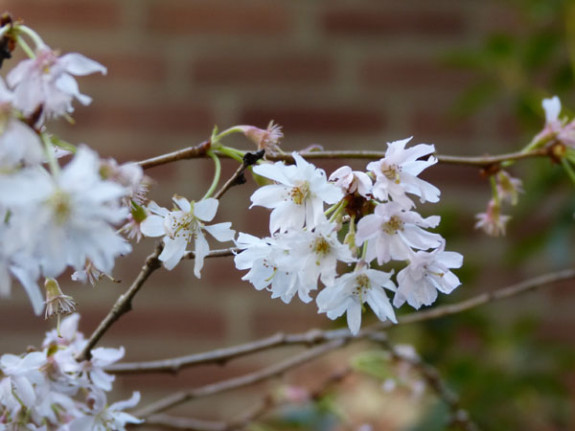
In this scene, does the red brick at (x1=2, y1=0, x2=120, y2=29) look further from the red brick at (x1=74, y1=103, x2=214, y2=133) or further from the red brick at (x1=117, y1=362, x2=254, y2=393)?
the red brick at (x1=117, y1=362, x2=254, y2=393)

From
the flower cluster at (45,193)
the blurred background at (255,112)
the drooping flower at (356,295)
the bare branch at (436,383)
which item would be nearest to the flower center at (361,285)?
the drooping flower at (356,295)

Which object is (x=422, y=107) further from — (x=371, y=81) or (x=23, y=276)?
(x=23, y=276)

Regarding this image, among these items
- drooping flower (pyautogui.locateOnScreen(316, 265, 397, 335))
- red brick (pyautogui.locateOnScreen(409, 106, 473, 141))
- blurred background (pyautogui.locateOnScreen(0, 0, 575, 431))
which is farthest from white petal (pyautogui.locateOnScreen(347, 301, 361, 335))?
red brick (pyautogui.locateOnScreen(409, 106, 473, 141))

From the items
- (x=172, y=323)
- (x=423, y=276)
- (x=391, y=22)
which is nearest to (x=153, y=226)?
(x=423, y=276)

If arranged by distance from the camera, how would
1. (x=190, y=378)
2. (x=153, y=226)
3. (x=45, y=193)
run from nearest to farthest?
(x=45, y=193) → (x=153, y=226) → (x=190, y=378)

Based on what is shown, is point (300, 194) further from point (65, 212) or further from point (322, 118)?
point (322, 118)

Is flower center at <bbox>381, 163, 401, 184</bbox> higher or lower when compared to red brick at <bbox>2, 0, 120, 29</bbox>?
lower
